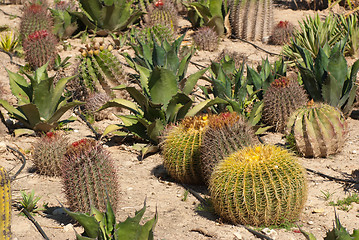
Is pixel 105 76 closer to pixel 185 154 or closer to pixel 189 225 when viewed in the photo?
pixel 185 154

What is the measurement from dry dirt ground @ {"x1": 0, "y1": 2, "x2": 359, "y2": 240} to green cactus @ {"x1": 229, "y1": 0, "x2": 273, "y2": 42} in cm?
368

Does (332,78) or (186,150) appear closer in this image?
(186,150)

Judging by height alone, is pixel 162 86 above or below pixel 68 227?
above

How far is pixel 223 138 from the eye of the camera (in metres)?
4.94

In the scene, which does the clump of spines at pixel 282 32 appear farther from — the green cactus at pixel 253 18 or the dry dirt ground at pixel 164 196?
the dry dirt ground at pixel 164 196

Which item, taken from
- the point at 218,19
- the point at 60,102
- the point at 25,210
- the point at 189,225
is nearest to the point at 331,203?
the point at 189,225

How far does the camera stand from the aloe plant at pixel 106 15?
9.94 meters

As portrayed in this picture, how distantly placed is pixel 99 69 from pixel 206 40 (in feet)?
9.30

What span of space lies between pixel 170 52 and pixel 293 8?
→ 20.7 feet

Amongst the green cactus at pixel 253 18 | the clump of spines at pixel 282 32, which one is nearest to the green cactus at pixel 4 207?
the clump of spines at pixel 282 32

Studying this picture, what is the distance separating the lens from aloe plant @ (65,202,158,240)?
11.9ft

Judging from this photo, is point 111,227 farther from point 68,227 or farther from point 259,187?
point 259,187

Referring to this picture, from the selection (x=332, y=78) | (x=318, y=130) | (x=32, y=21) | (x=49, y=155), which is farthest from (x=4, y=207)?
(x=32, y=21)

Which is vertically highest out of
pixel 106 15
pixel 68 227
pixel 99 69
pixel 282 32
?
pixel 106 15
